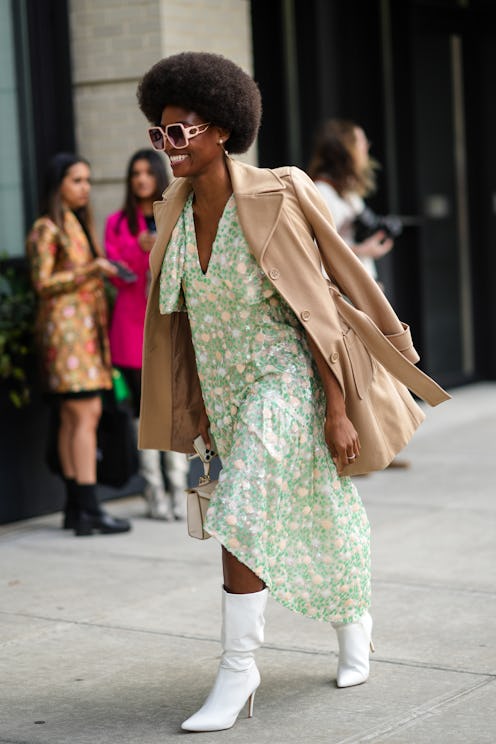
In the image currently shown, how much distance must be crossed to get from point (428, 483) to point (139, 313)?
6.50ft

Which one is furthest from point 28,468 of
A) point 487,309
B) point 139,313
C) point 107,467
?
point 487,309

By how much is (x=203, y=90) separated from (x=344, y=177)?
3973 millimetres

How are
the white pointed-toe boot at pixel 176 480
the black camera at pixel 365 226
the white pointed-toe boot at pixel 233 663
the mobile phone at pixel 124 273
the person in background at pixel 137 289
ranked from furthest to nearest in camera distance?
the black camera at pixel 365 226
the white pointed-toe boot at pixel 176 480
the person in background at pixel 137 289
the mobile phone at pixel 124 273
the white pointed-toe boot at pixel 233 663

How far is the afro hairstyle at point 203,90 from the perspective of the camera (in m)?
4.11

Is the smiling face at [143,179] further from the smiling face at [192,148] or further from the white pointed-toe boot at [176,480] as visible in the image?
the smiling face at [192,148]

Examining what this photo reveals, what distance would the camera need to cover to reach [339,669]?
14.6 feet

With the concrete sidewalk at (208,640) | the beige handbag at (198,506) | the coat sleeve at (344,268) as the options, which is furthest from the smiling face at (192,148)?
the concrete sidewalk at (208,640)

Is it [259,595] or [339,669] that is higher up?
[259,595]

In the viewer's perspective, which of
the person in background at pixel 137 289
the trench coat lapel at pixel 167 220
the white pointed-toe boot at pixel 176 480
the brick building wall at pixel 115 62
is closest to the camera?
the trench coat lapel at pixel 167 220

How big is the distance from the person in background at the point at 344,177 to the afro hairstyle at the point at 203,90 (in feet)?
12.3

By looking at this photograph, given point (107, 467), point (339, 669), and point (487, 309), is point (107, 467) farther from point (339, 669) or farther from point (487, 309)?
point (487, 309)

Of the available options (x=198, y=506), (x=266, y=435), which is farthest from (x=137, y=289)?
(x=266, y=435)

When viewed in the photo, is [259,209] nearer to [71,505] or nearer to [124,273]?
[124,273]

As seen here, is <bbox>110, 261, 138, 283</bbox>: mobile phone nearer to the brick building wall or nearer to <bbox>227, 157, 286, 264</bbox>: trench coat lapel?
the brick building wall
